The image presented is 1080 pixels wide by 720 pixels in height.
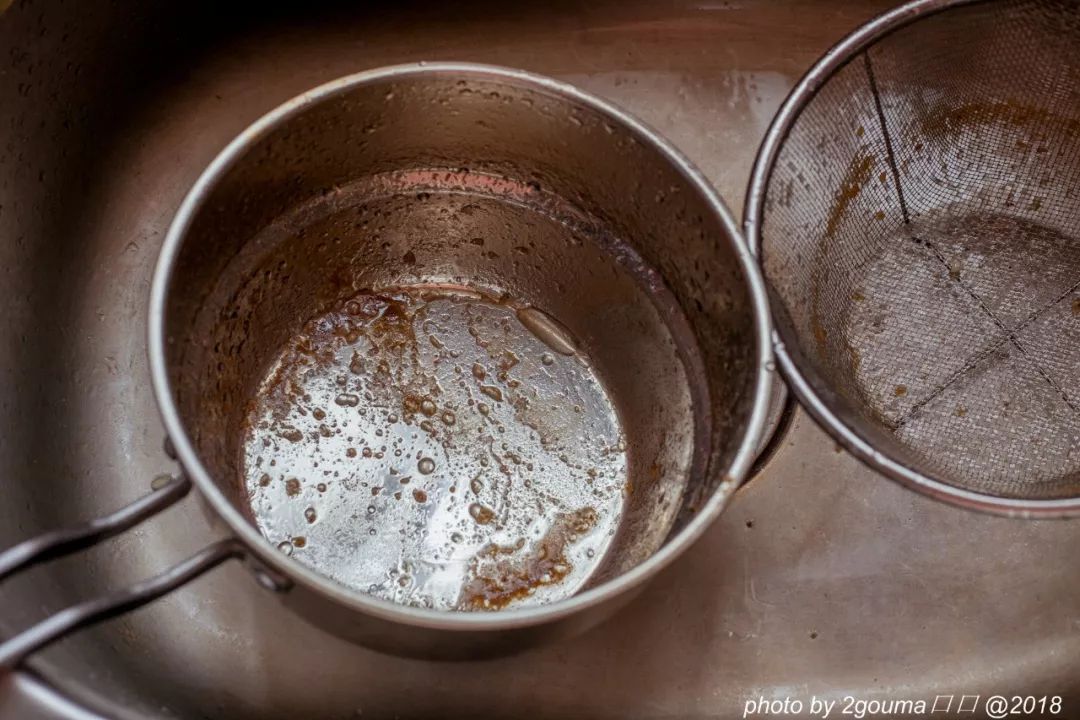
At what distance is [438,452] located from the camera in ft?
2.53

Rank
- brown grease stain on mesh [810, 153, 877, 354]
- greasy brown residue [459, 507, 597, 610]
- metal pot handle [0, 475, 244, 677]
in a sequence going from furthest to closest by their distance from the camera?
brown grease stain on mesh [810, 153, 877, 354]
greasy brown residue [459, 507, 597, 610]
metal pot handle [0, 475, 244, 677]

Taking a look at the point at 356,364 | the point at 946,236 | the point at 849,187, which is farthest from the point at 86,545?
the point at 946,236

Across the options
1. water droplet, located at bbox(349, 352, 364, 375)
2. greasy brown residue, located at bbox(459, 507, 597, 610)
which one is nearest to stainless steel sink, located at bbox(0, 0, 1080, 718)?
greasy brown residue, located at bbox(459, 507, 597, 610)

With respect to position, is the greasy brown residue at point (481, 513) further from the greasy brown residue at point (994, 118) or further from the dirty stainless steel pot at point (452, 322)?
the greasy brown residue at point (994, 118)

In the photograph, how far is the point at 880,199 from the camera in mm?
895

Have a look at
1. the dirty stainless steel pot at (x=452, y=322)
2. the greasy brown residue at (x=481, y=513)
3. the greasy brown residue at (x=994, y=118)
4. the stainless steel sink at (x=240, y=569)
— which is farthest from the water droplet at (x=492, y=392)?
the greasy brown residue at (x=994, y=118)

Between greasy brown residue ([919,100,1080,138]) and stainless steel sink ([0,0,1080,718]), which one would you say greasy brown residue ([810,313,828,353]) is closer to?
stainless steel sink ([0,0,1080,718])

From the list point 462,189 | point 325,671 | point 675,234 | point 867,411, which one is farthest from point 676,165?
point 325,671

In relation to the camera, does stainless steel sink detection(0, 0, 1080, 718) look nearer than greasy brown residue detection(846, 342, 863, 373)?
Yes

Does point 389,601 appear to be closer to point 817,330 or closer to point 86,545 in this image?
point 86,545

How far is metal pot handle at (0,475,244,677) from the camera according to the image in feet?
1.62

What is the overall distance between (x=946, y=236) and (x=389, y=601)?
72 cm

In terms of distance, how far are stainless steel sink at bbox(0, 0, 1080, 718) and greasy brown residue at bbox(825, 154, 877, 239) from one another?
0.12m

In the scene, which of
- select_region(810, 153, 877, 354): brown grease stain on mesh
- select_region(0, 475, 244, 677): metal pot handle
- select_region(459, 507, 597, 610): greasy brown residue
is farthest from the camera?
select_region(810, 153, 877, 354): brown grease stain on mesh
